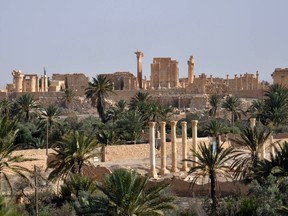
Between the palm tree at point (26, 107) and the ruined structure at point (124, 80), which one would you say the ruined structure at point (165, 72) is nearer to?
the ruined structure at point (124, 80)

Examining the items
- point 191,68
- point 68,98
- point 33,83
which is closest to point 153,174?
point 68,98

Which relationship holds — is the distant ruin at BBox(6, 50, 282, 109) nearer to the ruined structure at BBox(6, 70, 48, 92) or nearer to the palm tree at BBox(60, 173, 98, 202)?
the ruined structure at BBox(6, 70, 48, 92)

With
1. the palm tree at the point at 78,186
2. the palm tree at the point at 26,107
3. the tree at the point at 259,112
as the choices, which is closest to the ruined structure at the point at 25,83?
the palm tree at the point at 26,107

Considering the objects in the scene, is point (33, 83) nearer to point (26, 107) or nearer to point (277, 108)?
point (26, 107)

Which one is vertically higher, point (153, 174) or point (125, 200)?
point (125, 200)

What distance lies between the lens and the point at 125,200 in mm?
14250

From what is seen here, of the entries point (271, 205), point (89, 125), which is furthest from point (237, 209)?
point (89, 125)

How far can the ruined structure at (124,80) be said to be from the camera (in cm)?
6425

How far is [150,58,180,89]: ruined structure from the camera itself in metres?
66.4

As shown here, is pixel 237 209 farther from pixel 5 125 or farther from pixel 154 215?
pixel 5 125

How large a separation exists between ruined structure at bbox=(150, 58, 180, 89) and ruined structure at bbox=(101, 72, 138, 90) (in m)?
3.03

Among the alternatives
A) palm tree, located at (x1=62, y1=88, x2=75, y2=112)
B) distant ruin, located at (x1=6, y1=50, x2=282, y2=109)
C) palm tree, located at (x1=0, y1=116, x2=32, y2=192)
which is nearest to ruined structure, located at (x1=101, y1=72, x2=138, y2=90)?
distant ruin, located at (x1=6, y1=50, x2=282, y2=109)

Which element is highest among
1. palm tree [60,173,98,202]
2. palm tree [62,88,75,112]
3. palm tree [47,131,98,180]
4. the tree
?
palm tree [62,88,75,112]

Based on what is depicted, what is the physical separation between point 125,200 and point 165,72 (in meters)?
53.1
